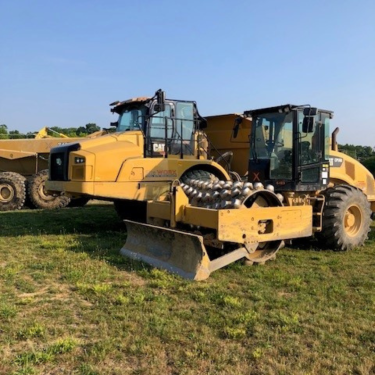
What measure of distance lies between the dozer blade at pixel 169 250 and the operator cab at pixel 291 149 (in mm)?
2452

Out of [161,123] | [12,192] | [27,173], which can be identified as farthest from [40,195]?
[161,123]

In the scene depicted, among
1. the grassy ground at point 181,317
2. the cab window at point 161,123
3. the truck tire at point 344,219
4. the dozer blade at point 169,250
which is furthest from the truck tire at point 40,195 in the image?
the truck tire at point 344,219

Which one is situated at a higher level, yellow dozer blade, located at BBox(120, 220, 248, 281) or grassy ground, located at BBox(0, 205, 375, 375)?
yellow dozer blade, located at BBox(120, 220, 248, 281)

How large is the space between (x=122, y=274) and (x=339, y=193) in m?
4.09

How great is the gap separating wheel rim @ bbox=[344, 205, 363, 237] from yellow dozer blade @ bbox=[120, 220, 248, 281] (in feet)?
9.25

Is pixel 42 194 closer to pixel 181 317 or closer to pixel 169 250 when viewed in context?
pixel 169 250

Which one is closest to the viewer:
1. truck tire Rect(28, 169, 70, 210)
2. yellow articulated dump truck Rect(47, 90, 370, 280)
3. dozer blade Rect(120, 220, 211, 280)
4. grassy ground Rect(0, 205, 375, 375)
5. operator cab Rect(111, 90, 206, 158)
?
grassy ground Rect(0, 205, 375, 375)

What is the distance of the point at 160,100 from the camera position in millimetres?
8344

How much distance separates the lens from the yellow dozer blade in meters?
5.52

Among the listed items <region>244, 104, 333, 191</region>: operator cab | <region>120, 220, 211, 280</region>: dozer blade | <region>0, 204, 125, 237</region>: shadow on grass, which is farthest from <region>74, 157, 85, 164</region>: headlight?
<region>244, 104, 333, 191</region>: operator cab

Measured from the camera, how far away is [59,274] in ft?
18.9

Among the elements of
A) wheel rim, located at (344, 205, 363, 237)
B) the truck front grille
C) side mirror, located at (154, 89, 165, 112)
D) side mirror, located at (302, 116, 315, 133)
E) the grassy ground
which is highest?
side mirror, located at (154, 89, 165, 112)

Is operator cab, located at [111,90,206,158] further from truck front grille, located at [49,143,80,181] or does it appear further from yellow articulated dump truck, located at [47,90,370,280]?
truck front grille, located at [49,143,80,181]

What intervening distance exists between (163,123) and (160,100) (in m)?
0.66
